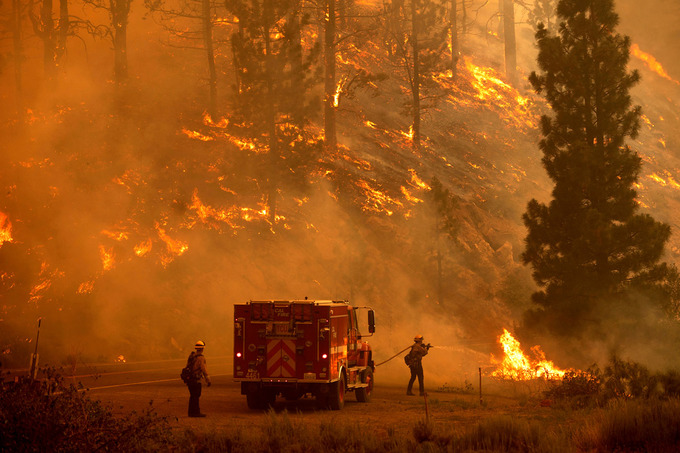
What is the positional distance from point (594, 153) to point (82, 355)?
2138cm

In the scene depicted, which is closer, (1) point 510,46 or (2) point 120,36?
(2) point 120,36

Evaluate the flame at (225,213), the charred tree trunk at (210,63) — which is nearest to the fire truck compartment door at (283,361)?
the flame at (225,213)

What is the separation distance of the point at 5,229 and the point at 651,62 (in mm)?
83808

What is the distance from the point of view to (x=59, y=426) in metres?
9.10

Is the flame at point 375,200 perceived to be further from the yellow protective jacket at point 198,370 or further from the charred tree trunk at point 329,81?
the yellow protective jacket at point 198,370

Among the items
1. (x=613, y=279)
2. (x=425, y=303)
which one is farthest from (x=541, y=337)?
(x=425, y=303)

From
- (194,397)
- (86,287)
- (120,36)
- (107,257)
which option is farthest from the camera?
(120,36)

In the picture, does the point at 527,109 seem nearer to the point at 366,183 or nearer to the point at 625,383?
the point at 366,183

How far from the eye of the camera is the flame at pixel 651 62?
289 feet

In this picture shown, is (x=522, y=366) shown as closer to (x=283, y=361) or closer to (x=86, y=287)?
(x=283, y=361)

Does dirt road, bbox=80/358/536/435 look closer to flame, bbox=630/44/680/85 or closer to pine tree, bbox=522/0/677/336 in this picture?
pine tree, bbox=522/0/677/336

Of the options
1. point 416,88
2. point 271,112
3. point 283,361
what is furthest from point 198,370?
point 416,88

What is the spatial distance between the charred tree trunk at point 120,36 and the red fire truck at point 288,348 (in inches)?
1293

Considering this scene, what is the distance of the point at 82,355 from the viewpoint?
27578 mm
